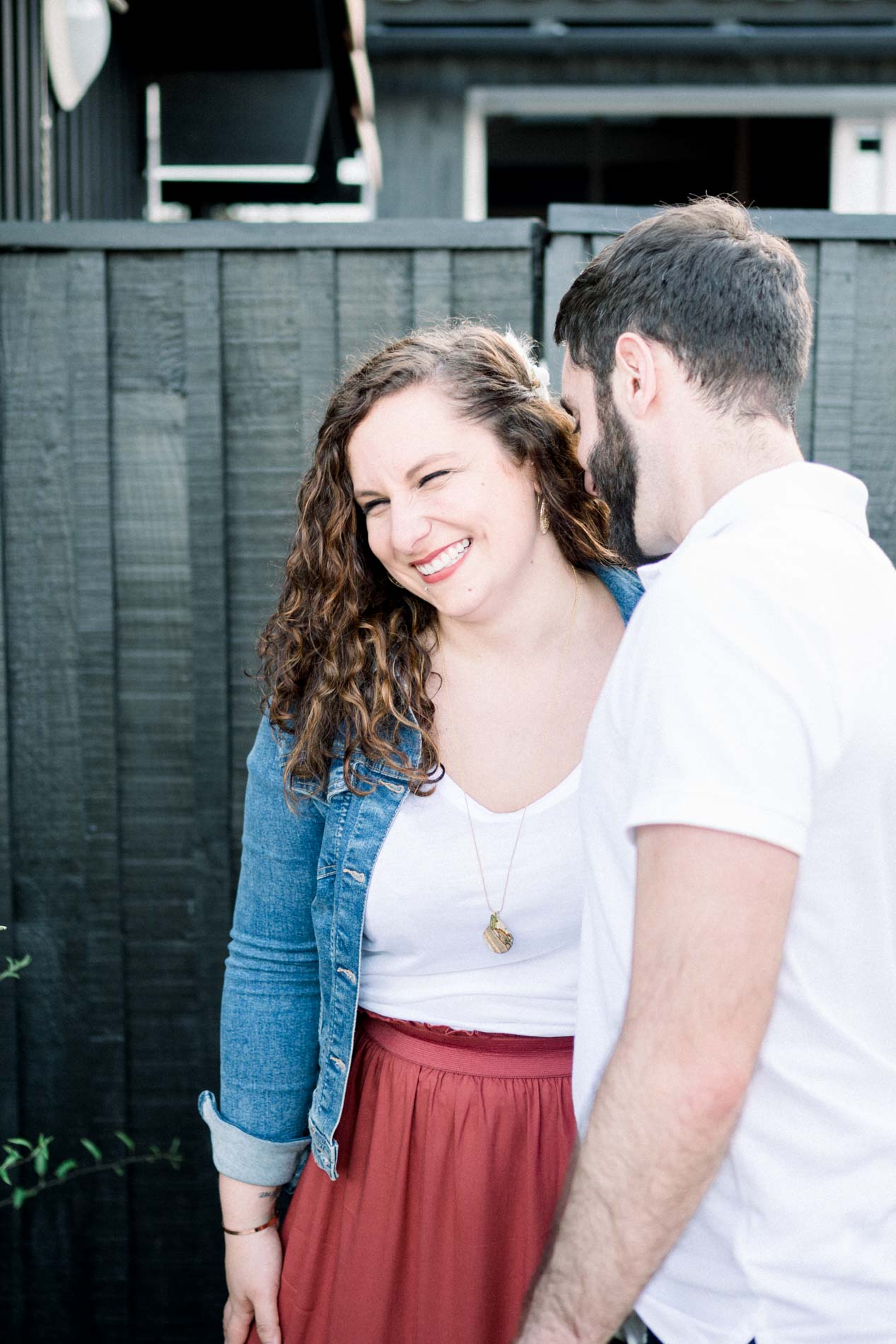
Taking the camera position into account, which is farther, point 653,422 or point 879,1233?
point 653,422

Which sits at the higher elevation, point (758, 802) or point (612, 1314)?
point (758, 802)

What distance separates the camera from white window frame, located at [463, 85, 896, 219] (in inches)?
220

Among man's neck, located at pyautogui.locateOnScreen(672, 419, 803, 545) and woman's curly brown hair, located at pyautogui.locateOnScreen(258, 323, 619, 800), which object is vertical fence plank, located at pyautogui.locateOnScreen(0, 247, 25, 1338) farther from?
man's neck, located at pyautogui.locateOnScreen(672, 419, 803, 545)

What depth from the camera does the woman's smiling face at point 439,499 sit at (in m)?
1.51

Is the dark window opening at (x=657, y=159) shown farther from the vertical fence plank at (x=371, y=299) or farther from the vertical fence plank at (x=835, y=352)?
the vertical fence plank at (x=371, y=299)

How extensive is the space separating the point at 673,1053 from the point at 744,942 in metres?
0.11

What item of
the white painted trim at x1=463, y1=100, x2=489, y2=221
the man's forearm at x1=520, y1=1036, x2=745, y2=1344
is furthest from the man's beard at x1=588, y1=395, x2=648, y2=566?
the white painted trim at x1=463, y1=100, x2=489, y2=221

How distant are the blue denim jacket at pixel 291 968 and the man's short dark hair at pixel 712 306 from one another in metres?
0.63

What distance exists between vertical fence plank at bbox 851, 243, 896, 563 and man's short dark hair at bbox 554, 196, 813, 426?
1.18 metres

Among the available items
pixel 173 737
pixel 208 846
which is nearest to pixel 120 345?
pixel 173 737

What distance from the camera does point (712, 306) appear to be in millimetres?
1136

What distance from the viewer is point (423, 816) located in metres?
1.50

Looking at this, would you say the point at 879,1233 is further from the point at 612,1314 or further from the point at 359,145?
the point at 359,145

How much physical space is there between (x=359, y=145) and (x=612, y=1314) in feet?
17.1
